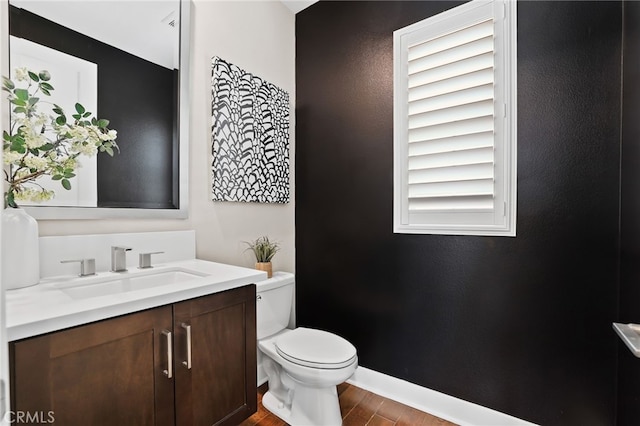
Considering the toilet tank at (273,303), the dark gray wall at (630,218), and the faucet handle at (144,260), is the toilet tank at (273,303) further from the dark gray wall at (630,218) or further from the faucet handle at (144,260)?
the dark gray wall at (630,218)

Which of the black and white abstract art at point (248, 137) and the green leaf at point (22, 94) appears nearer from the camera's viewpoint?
the green leaf at point (22, 94)

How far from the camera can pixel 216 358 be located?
119 centimetres

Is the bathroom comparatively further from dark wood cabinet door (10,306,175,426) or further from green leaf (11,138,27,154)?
dark wood cabinet door (10,306,175,426)

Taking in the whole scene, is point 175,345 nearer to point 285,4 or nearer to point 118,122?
point 118,122

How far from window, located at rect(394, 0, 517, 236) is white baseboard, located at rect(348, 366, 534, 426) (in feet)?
2.95

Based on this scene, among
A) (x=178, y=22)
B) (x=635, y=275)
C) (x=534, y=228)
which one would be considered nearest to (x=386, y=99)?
(x=534, y=228)

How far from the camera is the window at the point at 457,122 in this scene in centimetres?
158

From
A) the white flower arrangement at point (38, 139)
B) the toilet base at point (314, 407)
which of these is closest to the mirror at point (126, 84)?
the white flower arrangement at point (38, 139)

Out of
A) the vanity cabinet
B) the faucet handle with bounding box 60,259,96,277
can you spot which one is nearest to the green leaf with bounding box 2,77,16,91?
the faucet handle with bounding box 60,259,96,277

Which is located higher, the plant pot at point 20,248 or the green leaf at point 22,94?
the green leaf at point 22,94

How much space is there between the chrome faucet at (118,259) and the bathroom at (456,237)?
0.12 meters

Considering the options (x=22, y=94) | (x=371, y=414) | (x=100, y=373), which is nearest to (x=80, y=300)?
(x=100, y=373)

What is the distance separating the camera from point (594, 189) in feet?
4.60

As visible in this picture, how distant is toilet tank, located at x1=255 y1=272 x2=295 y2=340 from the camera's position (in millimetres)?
1858
